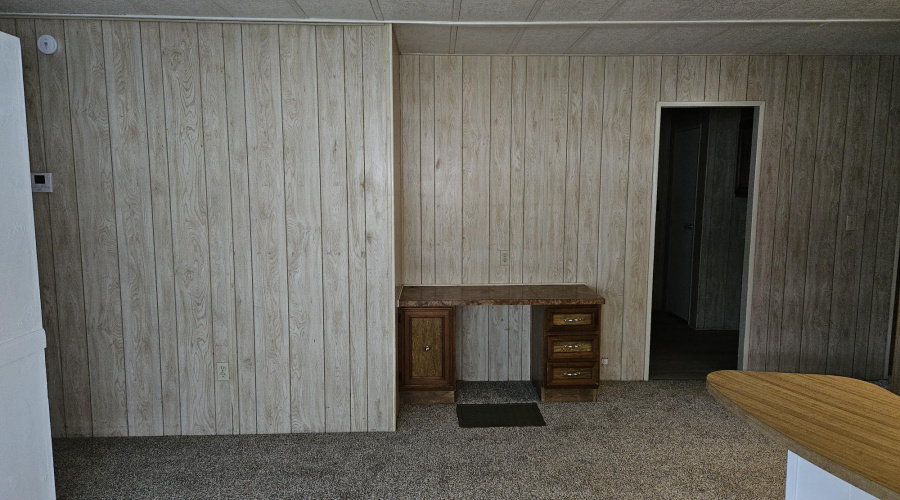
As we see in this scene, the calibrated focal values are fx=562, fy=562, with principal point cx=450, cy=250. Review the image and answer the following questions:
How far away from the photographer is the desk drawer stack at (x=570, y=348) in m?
3.70

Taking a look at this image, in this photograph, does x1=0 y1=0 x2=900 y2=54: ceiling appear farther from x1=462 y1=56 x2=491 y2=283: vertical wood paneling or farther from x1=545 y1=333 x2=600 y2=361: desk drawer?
x1=545 y1=333 x2=600 y2=361: desk drawer

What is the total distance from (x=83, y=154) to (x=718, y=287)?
5.58 meters

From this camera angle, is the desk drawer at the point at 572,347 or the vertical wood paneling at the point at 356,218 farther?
the desk drawer at the point at 572,347

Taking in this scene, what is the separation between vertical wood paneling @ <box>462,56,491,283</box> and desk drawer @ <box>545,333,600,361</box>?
2.45ft

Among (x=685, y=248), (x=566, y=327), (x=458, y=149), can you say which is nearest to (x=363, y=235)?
(x=458, y=149)

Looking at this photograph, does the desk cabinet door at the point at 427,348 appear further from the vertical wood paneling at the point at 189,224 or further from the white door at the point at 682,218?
the white door at the point at 682,218

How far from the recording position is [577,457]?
120 inches

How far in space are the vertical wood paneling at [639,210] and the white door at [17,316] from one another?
352 cm

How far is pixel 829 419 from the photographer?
1.66m

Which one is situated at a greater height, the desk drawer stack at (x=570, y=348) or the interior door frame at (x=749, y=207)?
the interior door frame at (x=749, y=207)

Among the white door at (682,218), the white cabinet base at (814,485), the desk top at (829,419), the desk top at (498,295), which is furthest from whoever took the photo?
the white door at (682,218)

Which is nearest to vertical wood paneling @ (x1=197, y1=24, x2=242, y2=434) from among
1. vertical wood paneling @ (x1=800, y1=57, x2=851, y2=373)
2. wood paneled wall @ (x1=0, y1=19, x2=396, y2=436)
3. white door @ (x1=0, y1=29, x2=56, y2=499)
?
wood paneled wall @ (x1=0, y1=19, x2=396, y2=436)

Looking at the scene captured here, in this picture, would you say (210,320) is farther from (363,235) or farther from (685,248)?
(685,248)

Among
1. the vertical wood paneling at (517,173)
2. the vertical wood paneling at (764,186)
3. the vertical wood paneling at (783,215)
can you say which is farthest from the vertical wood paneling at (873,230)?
the vertical wood paneling at (517,173)
